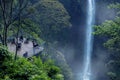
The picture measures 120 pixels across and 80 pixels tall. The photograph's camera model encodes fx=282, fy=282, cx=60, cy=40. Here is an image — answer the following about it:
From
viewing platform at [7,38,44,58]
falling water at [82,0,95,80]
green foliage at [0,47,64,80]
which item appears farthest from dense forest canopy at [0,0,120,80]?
falling water at [82,0,95,80]

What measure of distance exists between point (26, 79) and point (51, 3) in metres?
18.1

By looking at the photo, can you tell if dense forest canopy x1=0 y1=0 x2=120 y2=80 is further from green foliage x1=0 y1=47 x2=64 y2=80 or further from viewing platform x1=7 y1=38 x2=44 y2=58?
viewing platform x1=7 y1=38 x2=44 y2=58

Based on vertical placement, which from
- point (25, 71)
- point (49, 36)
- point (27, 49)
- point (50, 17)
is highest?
point (50, 17)

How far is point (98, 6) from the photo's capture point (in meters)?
35.4

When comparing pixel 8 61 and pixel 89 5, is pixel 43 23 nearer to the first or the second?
pixel 89 5

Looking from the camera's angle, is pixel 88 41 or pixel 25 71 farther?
pixel 88 41

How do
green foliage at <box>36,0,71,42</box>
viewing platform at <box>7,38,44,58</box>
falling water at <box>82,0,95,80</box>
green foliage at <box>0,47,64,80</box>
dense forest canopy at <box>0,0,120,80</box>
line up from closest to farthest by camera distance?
green foliage at <box>0,47,64,80</box>, dense forest canopy at <box>0,0,120,80</box>, viewing platform at <box>7,38,44,58</box>, green foliage at <box>36,0,71,42</box>, falling water at <box>82,0,95,80</box>

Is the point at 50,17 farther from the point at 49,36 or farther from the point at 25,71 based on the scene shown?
the point at 25,71

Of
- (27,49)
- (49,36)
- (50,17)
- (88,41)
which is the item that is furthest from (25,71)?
(88,41)

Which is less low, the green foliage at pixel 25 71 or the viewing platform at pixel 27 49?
the green foliage at pixel 25 71

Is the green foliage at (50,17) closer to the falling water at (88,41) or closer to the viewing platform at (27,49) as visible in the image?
the viewing platform at (27,49)

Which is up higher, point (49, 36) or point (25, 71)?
point (49, 36)

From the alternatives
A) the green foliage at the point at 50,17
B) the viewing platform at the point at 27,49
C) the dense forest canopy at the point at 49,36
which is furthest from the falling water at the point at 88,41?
the viewing platform at the point at 27,49

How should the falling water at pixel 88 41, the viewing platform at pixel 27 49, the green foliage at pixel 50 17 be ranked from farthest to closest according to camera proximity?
1. the falling water at pixel 88 41
2. the green foliage at pixel 50 17
3. the viewing platform at pixel 27 49
